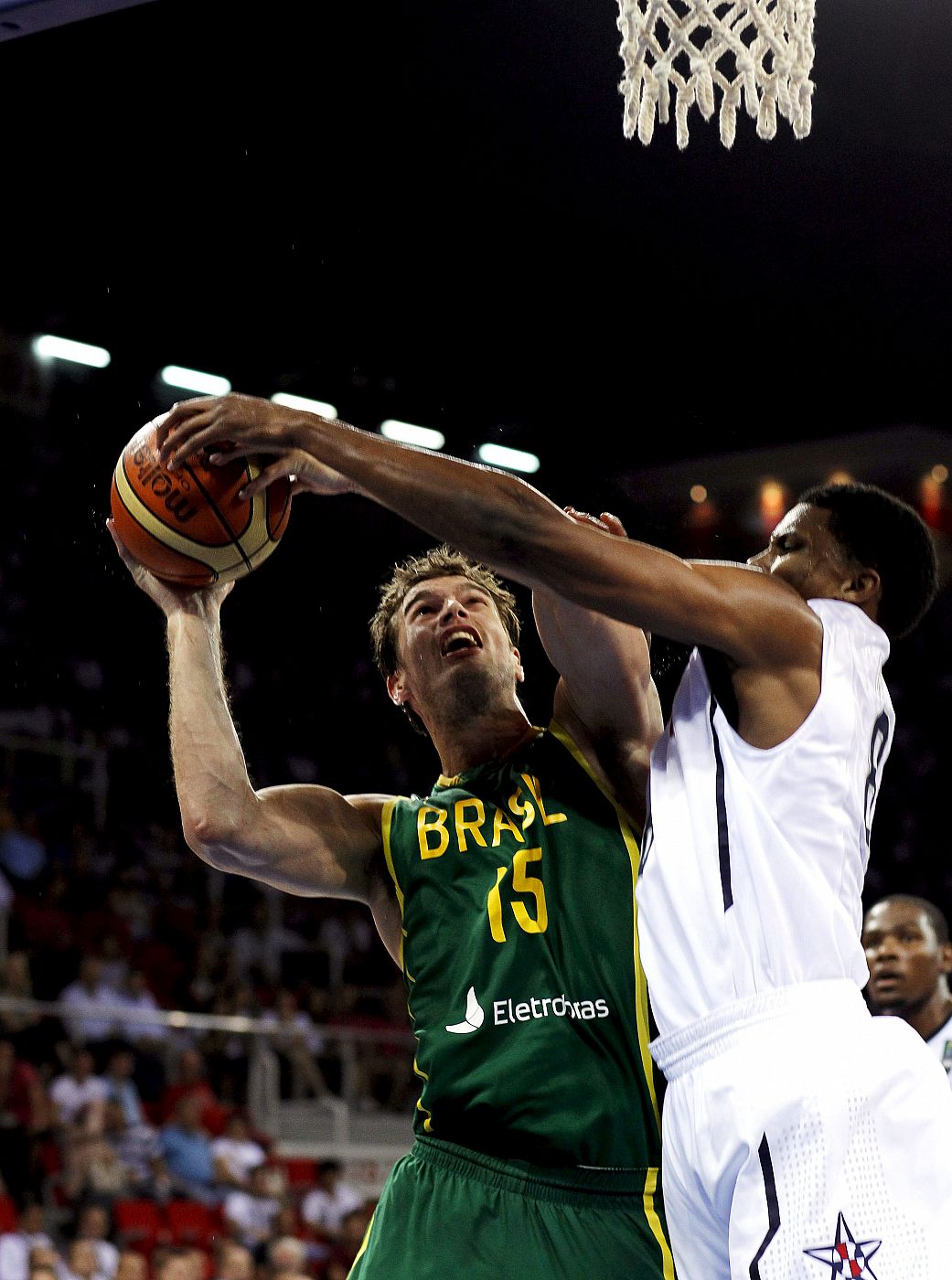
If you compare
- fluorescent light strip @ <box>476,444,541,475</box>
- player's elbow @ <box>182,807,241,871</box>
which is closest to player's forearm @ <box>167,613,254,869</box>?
player's elbow @ <box>182,807,241,871</box>

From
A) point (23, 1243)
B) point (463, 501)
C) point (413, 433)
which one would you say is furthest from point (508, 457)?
point (463, 501)

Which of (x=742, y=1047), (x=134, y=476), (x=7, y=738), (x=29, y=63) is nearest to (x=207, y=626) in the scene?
(x=134, y=476)

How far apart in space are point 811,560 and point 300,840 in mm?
1223

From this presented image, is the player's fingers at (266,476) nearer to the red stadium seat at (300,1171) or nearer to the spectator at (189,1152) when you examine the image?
the spectator at (189,1152)

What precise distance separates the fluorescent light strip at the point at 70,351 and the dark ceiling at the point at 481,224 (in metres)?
0.14

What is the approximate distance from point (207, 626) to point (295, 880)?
0.57 m

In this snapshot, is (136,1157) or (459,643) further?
(136,1157)

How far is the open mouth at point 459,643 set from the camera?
3625 millimetres

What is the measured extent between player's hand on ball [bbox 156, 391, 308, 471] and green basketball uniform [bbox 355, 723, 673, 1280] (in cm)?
96

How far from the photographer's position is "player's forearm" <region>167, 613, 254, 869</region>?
338cm

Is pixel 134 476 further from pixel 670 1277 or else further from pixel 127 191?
pixel 127 191

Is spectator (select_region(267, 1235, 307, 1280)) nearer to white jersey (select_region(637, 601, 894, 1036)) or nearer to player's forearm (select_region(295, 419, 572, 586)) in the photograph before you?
white jersey (select_region(637, 601, 894, 1036))

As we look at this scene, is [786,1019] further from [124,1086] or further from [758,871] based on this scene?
[124,1086]

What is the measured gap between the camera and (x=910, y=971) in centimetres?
631
